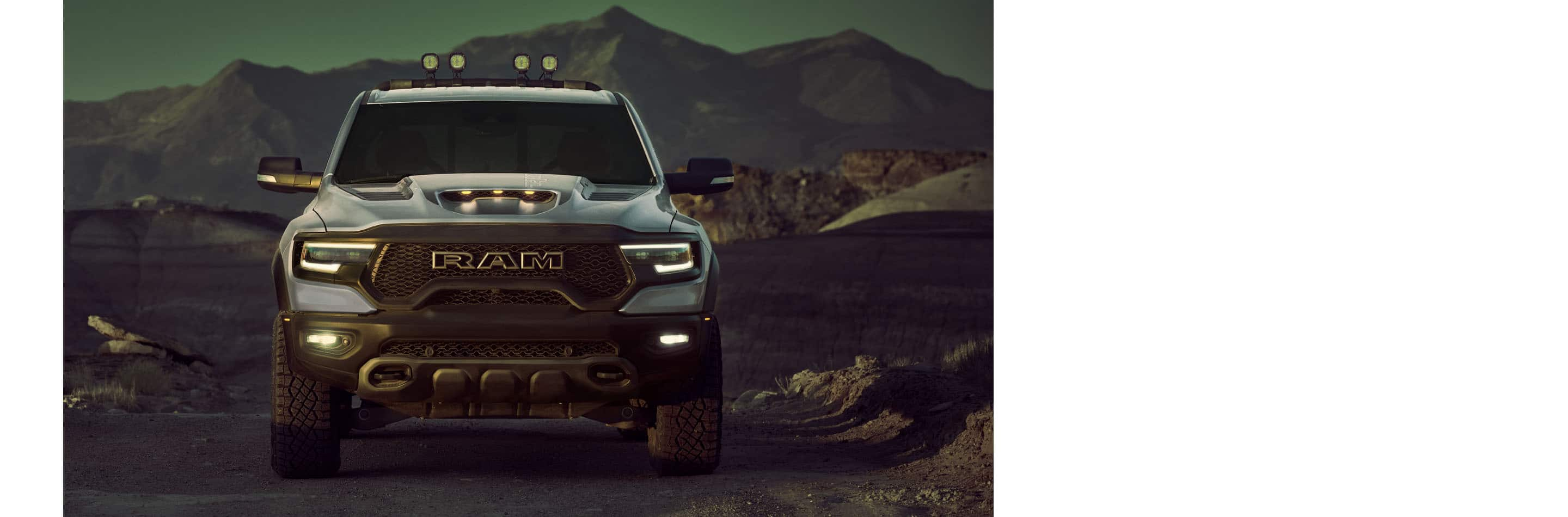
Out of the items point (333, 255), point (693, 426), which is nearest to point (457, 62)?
point (333, 255)

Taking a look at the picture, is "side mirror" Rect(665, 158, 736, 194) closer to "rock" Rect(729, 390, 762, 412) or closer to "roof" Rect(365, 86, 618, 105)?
"roof" Rect(365, 86, 618, 105)

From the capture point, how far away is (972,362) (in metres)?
12.3

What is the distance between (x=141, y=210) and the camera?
24391 mm

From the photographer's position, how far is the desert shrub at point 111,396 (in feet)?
36.3

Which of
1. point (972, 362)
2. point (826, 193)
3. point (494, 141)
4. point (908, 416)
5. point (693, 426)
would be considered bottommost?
point (908, 416)

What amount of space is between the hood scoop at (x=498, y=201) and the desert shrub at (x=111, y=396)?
19.7 ft

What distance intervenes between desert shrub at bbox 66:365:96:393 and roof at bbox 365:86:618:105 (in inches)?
224

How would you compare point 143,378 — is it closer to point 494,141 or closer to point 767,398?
point 767,398

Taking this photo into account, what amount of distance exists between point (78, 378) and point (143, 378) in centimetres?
53

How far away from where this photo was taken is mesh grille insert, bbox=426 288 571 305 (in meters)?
6.07

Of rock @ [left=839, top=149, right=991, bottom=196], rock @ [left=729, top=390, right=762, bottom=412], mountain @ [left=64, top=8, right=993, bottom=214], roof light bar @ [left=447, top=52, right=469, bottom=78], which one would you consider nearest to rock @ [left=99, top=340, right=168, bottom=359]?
mountain @ [left=64, top=8, right=993, bottom=214]

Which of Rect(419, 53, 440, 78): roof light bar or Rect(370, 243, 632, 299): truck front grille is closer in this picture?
Rect(370, 243, 632, 299): truck front grille

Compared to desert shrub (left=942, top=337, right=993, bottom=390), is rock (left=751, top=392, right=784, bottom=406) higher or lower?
lower

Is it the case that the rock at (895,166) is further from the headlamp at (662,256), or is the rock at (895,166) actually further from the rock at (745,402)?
the headlamp at (662,256)
